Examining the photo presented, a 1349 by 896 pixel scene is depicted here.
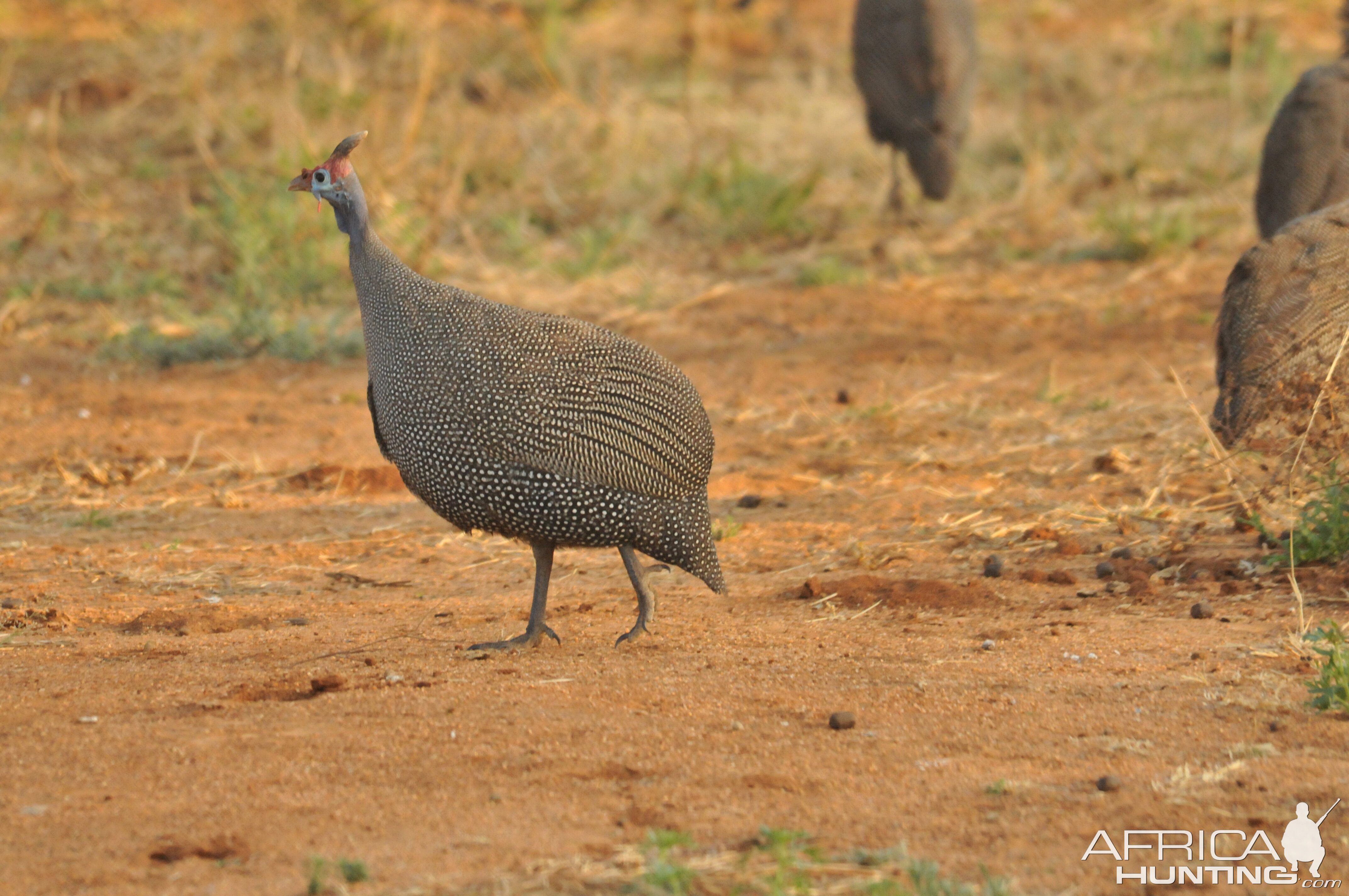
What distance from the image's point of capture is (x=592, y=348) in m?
3.86

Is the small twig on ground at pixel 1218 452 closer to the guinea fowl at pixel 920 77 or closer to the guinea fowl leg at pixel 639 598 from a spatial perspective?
the guinea fowl leg at pixel 639 598

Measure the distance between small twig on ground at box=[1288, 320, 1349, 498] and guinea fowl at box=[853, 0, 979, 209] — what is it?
5.00 metres

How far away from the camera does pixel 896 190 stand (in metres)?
9.61

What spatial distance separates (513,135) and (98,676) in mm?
7171

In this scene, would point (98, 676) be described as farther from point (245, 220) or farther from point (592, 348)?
point (245, 220)

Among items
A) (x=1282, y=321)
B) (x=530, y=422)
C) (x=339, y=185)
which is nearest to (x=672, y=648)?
(x=530, y=422)

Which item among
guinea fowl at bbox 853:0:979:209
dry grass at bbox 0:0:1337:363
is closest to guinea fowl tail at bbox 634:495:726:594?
dry grass at bbox 0:0:1337:363

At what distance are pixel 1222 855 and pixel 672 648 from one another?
64.6 inches

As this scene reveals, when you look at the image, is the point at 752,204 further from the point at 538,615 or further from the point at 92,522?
the point at 538,615

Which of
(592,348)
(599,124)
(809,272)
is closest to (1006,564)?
(592,348)

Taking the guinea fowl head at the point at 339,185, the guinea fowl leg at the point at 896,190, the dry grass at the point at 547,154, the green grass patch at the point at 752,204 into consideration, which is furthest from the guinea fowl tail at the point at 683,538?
the guinea fowl leg at the point at 896,190

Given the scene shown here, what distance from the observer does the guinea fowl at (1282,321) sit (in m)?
4.48

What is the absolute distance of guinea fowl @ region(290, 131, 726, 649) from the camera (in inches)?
144

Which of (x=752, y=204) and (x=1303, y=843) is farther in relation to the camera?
(x=752, y=204)
